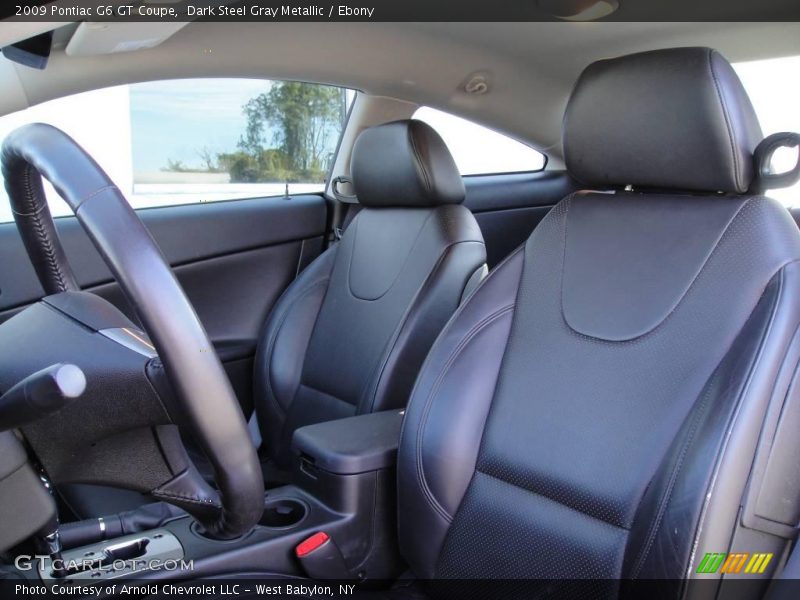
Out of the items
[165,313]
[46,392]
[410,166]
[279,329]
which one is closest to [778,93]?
[410,166]

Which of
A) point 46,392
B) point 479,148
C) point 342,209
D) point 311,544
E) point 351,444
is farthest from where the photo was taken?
point 479,148

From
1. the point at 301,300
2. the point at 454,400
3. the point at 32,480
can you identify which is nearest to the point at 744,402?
the point at 454,400

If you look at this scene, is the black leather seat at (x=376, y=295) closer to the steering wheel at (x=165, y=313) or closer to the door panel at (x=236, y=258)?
the door panel at (x=236, y=258)

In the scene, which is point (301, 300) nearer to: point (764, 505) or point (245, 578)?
point (245, 578)

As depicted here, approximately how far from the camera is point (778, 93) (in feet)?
7.44

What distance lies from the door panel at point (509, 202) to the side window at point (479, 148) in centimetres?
4

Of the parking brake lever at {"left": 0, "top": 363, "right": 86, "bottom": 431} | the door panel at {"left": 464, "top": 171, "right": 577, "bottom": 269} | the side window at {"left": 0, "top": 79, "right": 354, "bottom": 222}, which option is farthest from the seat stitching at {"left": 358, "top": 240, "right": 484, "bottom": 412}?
the parking brake lever at {"left": 0, "top": 363, "right": 86, "bottom": 431}

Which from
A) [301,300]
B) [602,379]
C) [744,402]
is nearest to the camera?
[744,402]

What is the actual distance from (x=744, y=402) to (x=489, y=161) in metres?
2.03

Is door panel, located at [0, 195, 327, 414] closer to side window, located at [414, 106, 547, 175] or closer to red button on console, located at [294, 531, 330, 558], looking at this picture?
side window, located at [414, 106, 547, 175]

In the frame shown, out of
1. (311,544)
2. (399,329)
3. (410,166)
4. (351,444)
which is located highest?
(410,166)

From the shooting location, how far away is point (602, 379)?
1.23 meters

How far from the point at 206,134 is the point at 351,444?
1.25 m

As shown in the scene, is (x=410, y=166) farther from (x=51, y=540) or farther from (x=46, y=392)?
(x=46, y=392)
